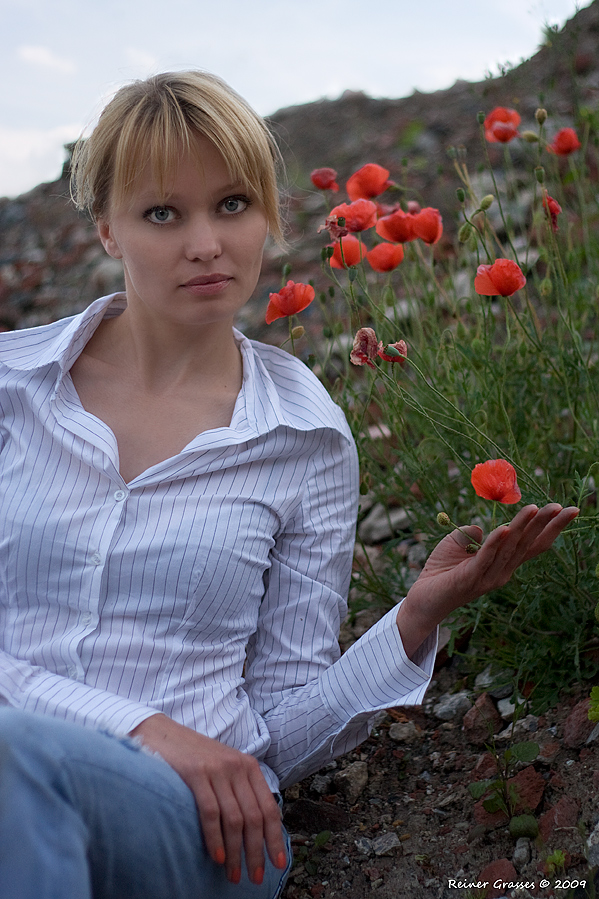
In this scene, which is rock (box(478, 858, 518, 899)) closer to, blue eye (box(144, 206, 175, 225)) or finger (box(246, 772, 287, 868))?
finger (box(246, 772, 287, 868))

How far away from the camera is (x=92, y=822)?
1042 millimetres

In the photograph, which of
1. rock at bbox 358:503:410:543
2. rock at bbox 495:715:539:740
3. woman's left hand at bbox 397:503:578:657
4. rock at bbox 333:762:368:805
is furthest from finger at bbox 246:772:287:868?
rock at bbox 358:503:410:543

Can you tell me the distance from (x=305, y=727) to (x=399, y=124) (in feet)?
18.7

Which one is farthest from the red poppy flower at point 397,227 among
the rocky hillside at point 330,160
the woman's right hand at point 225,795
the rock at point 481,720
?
the rocky hillside at point 330,160

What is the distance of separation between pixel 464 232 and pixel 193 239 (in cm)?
63

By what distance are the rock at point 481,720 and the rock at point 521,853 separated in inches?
13.3

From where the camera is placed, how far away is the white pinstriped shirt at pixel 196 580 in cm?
135

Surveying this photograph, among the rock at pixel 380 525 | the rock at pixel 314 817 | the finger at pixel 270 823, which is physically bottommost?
the rock at pixel 314 817

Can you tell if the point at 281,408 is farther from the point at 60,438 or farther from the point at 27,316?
the point at 27,316

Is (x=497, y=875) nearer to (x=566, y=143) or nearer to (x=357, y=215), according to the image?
(x=357, y=215)

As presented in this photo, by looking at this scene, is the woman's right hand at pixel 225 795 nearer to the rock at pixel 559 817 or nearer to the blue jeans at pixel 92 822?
the blue jeans at pixel 92 822

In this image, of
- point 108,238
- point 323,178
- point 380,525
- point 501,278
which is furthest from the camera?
point 380,525

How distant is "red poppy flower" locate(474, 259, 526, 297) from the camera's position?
1.48m

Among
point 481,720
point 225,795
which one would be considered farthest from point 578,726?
point 225,795
